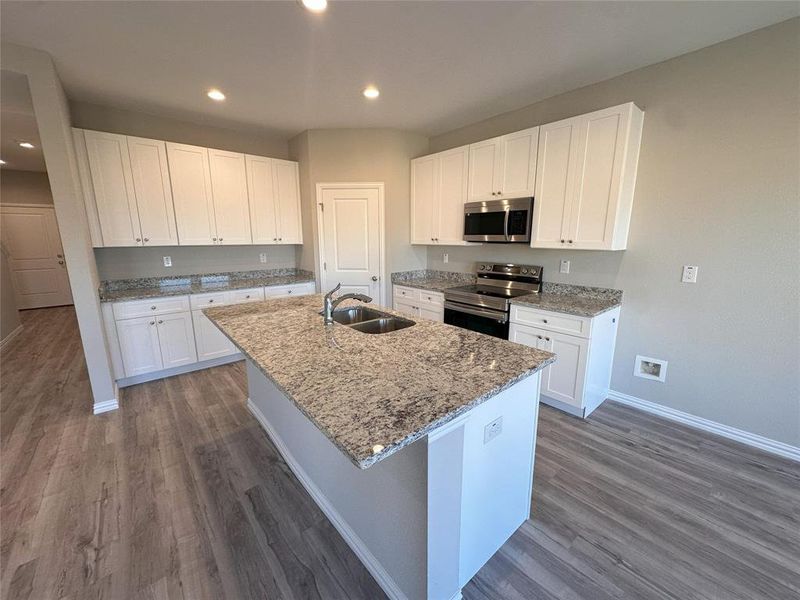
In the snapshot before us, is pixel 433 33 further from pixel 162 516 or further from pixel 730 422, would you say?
pixel 730 422

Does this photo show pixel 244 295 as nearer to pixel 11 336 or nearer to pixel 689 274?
pixel 11 336

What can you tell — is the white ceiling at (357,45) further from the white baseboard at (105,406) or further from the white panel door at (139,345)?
the white baseboard at (105,406)

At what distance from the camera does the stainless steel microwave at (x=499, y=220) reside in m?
2.96

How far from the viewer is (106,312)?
2.89 meters

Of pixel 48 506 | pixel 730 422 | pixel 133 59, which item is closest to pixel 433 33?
pixel 133 59

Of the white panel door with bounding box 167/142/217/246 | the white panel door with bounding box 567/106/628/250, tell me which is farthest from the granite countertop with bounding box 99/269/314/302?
the white panel door with bounding box 567/106/628/250

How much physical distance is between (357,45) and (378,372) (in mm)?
2167

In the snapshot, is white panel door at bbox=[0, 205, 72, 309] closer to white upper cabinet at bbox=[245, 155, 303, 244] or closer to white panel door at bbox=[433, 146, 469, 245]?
white upper cabinet at bbox=[245, 155, 303, 244]

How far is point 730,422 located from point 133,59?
197 inches

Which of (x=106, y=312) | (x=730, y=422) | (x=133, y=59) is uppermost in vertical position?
(x=133, y=59)

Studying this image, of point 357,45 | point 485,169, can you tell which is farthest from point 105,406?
point 485,169

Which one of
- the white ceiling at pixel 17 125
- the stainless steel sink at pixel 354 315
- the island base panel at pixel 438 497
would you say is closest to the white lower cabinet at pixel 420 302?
the stainless steel sink at pixel 354 315

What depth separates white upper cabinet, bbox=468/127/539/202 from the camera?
2.87 meters

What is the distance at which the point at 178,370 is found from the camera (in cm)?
346
